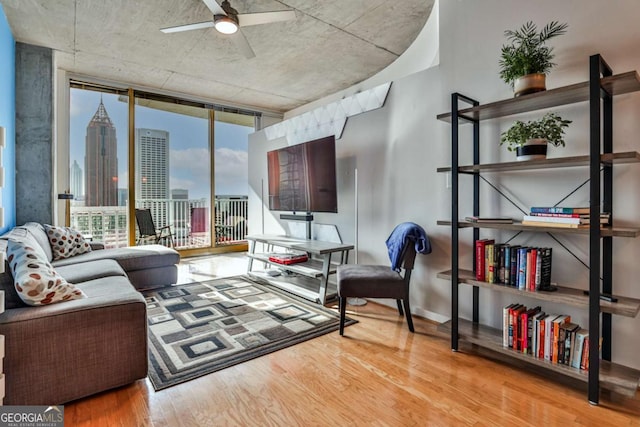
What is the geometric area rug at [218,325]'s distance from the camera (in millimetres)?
2088

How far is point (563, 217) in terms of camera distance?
1.79 metres

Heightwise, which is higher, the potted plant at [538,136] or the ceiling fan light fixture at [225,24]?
the ceiling fan light fixture at [225,24]

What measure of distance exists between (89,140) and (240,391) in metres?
4.55

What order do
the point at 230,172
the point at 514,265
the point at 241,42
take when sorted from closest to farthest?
the point at 514,265 → the point at 241,42 → the point at 230,172

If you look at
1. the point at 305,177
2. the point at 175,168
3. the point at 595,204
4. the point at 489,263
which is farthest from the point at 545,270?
the point at 175,168

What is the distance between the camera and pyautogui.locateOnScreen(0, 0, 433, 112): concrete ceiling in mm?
2957

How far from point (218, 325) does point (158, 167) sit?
12.0 feet

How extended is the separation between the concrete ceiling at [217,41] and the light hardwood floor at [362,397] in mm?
2928

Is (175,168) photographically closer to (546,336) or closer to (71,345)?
(71,345)

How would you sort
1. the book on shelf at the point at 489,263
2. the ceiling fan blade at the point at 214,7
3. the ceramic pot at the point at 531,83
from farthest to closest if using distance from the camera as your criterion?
the ceiling fan blade at the point at 214,7 < the book on shelf at the point at 489,263 < the ceramic pot at the point at 531,83

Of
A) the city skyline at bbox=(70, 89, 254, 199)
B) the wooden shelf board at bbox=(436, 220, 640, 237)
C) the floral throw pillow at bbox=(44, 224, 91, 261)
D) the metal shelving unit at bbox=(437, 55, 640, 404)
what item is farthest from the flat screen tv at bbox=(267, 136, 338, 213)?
the floral throw pillow at bbox=(44, 224, 91, 261)

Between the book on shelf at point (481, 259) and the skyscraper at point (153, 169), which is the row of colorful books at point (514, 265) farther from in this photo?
the skyscraper at point (153, 169)

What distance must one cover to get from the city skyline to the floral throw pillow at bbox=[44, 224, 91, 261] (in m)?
1.42

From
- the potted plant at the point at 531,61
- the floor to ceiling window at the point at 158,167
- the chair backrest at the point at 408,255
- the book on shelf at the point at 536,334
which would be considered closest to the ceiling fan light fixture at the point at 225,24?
the potted plant at the point at 531,61
